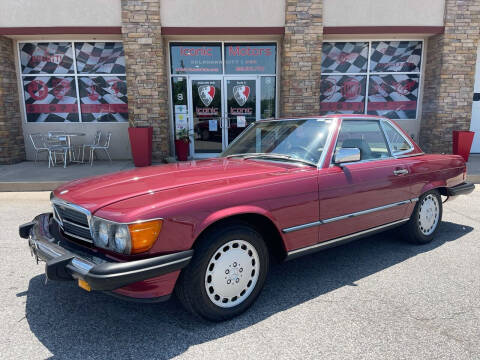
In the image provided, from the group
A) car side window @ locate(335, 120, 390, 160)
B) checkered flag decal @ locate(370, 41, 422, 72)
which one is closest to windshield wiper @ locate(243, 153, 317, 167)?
car side window @ locate(335, 120, 390, 160)

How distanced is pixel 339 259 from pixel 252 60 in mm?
8288

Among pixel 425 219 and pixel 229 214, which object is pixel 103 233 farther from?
pixel 425 219

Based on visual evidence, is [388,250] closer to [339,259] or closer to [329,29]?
[339,259]

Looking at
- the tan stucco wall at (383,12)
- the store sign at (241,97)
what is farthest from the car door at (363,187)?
the store sign at (241,97)

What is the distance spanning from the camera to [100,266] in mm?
2160

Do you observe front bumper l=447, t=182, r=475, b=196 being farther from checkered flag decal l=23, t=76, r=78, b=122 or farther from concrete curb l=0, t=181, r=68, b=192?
checkered flag decal l=23, t=76, r=78, b=122

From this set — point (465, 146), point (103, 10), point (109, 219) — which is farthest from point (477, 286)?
point (103, 10)

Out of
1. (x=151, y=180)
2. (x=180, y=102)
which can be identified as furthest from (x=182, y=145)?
(x=151, y=180)

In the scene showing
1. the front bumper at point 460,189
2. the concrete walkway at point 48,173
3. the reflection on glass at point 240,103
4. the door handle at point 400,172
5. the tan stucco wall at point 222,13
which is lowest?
the concrete walkway at point 48,173

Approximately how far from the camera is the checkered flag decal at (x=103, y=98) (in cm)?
1074

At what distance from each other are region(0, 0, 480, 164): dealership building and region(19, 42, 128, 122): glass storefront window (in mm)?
31

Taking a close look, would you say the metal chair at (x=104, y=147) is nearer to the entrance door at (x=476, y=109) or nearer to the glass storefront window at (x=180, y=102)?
the glass storefront window at (x=180, y=102)

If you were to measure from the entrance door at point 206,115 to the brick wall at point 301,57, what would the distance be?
2.08 metres

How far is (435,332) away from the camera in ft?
8.05
